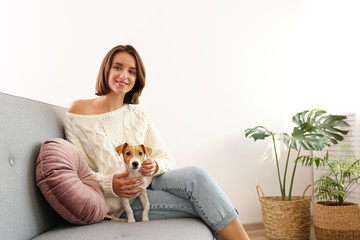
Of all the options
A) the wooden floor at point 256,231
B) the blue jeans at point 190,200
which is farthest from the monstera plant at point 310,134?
the blue jeans at point 190,200

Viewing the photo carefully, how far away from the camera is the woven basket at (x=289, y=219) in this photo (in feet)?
8.16

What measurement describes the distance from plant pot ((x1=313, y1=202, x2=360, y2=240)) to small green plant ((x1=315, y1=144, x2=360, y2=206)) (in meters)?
0.09

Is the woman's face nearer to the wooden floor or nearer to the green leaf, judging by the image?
the green leaf

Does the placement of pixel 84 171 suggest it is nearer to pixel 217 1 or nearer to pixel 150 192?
pixel 150 192

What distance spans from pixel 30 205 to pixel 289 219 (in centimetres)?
193

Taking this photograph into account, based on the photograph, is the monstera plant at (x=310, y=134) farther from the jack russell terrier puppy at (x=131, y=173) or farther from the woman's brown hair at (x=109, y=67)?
the jack russell terrier puppy at (x=131, y=173)

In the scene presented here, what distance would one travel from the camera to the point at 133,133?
176 centimetres

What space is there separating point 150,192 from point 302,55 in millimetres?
2124

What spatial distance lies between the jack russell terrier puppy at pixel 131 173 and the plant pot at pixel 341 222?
1.51 meters

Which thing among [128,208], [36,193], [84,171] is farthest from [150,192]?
[36,193]

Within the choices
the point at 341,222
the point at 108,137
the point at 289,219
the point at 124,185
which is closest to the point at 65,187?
the point at 124,185

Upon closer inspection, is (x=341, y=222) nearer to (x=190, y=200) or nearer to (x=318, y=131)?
(x=318, y=131)

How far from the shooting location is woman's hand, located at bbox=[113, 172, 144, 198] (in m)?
1.43

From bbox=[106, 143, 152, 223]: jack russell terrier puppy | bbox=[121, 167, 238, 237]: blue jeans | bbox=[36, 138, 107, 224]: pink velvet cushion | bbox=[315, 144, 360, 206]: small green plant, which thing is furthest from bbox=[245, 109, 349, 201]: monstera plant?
bbox=[36, 138, 107, 224]: pink velvet cushion
